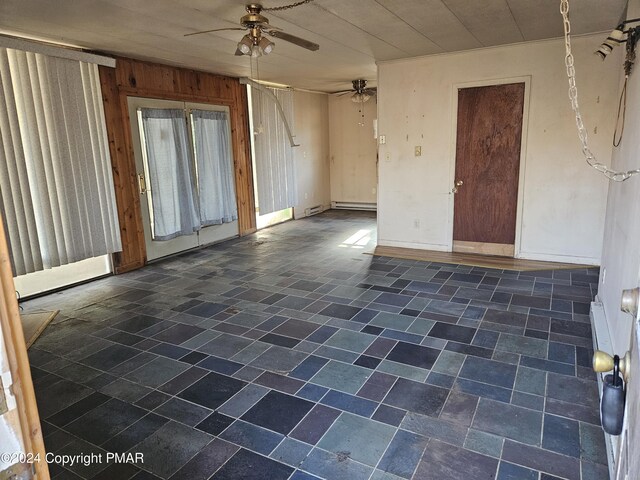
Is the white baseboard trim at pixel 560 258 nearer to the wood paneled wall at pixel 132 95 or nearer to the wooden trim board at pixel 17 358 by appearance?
the wood paneled wall at pixel 132 95

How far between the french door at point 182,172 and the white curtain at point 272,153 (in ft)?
2.52

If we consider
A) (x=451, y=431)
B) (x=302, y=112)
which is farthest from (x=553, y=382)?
(x=302, y=112)

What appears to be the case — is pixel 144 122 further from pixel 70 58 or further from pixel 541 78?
pixel 541 78

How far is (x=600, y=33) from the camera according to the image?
4.30m

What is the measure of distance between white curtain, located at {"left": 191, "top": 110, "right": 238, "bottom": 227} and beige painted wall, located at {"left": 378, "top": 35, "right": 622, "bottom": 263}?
2.37 meters

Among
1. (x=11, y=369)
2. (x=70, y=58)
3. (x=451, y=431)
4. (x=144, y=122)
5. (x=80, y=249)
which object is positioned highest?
(x=70, y=58)

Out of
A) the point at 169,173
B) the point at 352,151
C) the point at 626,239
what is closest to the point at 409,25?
the point at 626,239

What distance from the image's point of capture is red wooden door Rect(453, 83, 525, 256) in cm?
500

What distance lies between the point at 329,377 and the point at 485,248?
3.53 meters

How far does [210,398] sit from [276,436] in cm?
55

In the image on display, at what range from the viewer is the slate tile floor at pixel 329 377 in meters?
1.95

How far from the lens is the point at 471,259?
17.0 feet

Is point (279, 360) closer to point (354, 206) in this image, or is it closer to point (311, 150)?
point (311, 150)

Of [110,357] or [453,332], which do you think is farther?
[453,332]
